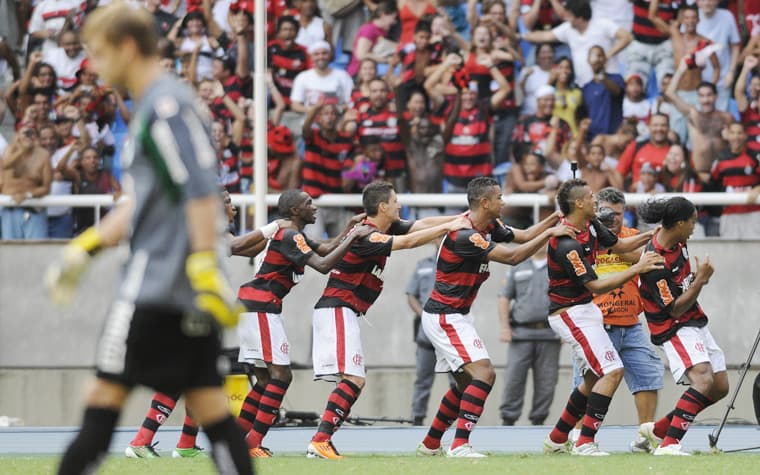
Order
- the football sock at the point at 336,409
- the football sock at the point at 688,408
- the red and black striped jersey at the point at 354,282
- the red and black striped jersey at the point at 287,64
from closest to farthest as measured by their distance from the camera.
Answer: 1. the football sock at the point at 688,408
2. the football sock at the point at 336,409
3. the red and black striped jersey at the point at 354,282
4. the red and black striped jersey at the point at 287,64

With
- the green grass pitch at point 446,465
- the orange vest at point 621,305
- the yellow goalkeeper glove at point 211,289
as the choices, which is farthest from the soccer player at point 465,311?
the yellow goalkeeper glove at point 211,289

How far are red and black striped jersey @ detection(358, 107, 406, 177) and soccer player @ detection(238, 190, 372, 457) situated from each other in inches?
180

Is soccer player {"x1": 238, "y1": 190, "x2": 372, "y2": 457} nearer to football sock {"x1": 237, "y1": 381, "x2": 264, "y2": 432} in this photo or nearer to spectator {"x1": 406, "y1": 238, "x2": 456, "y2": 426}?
football sock {"x1": 237, "y1": 381, "x2": 264, "y2": 432}

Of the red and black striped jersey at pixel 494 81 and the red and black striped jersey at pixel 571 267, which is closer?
the red and black striped jersey at pixel 571 267

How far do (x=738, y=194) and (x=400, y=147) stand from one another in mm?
3820

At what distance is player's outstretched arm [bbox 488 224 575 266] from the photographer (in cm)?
1022

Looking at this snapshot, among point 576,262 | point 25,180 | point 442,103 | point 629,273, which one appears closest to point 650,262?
point 629,273

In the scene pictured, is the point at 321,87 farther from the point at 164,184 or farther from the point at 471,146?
the point at 164,184

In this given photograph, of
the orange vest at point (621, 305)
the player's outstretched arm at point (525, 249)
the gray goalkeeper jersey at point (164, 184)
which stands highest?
the gray goalkeeper jersey at point (164, 184)

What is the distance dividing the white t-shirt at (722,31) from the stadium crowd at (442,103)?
16 mm

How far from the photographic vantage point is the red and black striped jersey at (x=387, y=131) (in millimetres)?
15703

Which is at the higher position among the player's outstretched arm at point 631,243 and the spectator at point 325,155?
the spectator at point 325,155

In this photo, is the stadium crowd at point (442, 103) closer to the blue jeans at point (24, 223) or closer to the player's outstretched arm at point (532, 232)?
the blue jeans at point (24, 223)

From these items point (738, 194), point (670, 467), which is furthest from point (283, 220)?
point (738, 194)
